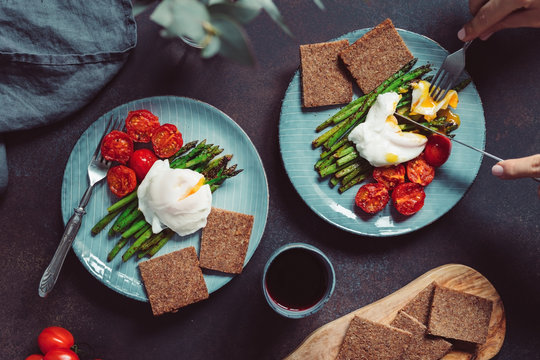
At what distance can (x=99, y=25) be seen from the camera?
2430 mm

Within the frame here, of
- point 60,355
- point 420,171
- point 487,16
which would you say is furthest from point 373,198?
point 60,355

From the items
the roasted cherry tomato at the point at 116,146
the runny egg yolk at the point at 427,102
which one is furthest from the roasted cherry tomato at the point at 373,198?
the roasted cherry tomato at the point at 116,146

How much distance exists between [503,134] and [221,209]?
5.36 ft

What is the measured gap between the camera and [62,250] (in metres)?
2.35

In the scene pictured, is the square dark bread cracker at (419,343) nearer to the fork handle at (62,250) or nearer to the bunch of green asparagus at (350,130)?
the bunch of green asparagus at (350,130)

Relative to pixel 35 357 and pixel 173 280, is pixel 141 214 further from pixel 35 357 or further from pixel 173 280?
pixel 35 357

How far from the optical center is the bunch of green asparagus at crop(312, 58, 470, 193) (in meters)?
2.41

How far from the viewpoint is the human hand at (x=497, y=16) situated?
2.23 m

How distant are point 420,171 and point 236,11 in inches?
57.8

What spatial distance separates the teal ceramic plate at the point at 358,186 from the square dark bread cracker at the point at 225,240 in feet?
1.15

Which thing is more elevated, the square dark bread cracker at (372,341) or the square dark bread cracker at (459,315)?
the square dark bread cracker at (459,315)

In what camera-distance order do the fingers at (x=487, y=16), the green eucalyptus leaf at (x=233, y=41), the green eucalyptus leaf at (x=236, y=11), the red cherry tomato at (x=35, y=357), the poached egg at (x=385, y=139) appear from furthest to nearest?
1. the red cherry tomato at (x=35, y=357)
2. the poached egg at (x=385, y=139)
3. the fingers at (x=487, y=16)
4. the green eucalyptus leaf at (x=236, y=11)
5. the green eucalyptus leaf at (x=233, y=41)

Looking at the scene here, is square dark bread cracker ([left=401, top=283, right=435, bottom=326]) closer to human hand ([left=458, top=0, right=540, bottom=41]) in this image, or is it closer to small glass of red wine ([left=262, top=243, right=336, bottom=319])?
small glass of red wine ([left=262, top=243, right=336, bottom=319])

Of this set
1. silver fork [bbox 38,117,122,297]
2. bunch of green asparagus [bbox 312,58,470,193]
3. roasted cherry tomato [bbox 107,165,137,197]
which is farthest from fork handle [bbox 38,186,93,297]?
bunch of green asparagus [bbox 312,58,470,193]
